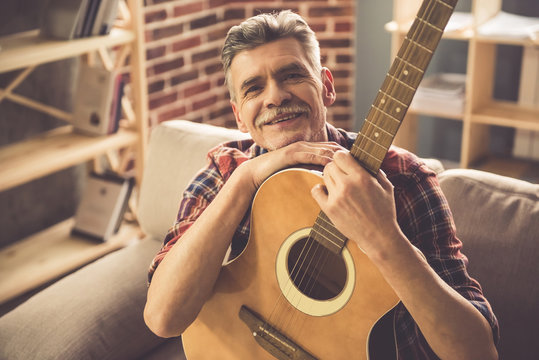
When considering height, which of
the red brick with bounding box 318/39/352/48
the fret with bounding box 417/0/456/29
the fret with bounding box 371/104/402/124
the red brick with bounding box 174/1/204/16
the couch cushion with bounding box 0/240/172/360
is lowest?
the couch cushion with bounding box 0/240/172/360

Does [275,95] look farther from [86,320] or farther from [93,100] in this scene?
[93,100]

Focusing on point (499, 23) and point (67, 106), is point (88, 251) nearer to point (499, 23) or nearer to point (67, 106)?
point (67, 106)

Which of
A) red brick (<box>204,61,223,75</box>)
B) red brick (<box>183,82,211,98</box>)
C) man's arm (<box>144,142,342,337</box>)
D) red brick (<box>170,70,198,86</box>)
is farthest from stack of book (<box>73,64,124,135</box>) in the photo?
man's arm (<box>144,142,342,337</box>)

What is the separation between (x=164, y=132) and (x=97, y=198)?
1.00m

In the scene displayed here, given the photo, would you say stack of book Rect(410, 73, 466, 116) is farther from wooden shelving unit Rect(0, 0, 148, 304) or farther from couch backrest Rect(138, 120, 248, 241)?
couch backrest Rect(138, 120, 248, 241)

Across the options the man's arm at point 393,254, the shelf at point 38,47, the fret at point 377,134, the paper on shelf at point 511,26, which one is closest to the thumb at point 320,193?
the man's arm at point 393,254

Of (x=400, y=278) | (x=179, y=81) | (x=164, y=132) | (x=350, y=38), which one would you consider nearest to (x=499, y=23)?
(x=350, y=38)

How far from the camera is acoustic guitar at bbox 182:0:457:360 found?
1.07 m

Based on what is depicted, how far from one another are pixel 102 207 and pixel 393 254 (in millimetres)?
1958

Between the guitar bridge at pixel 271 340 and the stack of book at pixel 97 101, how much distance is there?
1.66 meters

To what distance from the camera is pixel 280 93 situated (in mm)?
1265

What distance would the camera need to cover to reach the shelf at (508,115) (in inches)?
119

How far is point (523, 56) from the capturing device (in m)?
3.21

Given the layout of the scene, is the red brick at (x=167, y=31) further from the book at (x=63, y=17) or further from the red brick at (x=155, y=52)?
the book at (x=63, y=17)
